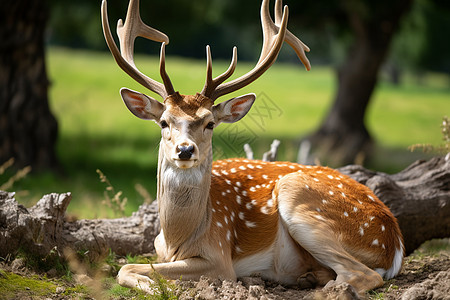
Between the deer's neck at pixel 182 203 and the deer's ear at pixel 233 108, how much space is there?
38 cm

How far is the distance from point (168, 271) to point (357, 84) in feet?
39.3

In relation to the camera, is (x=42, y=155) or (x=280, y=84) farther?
(x=280, y=84)

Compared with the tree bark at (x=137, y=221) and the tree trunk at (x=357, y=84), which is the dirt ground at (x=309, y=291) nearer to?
the tree bark at (x=137, y=221)

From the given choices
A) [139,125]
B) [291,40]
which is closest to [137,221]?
[291,40]

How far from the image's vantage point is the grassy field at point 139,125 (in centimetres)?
1048

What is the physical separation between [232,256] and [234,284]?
20.8 inches

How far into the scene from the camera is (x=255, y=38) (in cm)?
1644

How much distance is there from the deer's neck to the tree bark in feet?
3.02

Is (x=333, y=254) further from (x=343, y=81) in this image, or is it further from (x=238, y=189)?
(x=343, y=81)

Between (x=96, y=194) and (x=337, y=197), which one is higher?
(x=337, y=197)

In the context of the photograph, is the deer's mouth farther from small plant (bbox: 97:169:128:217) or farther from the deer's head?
small plant (bbox: 97:169:128:217)

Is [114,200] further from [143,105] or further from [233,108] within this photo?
[233,108]

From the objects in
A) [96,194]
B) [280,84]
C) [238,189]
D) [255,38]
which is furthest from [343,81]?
[280,84]

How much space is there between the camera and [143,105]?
5.02 metres
